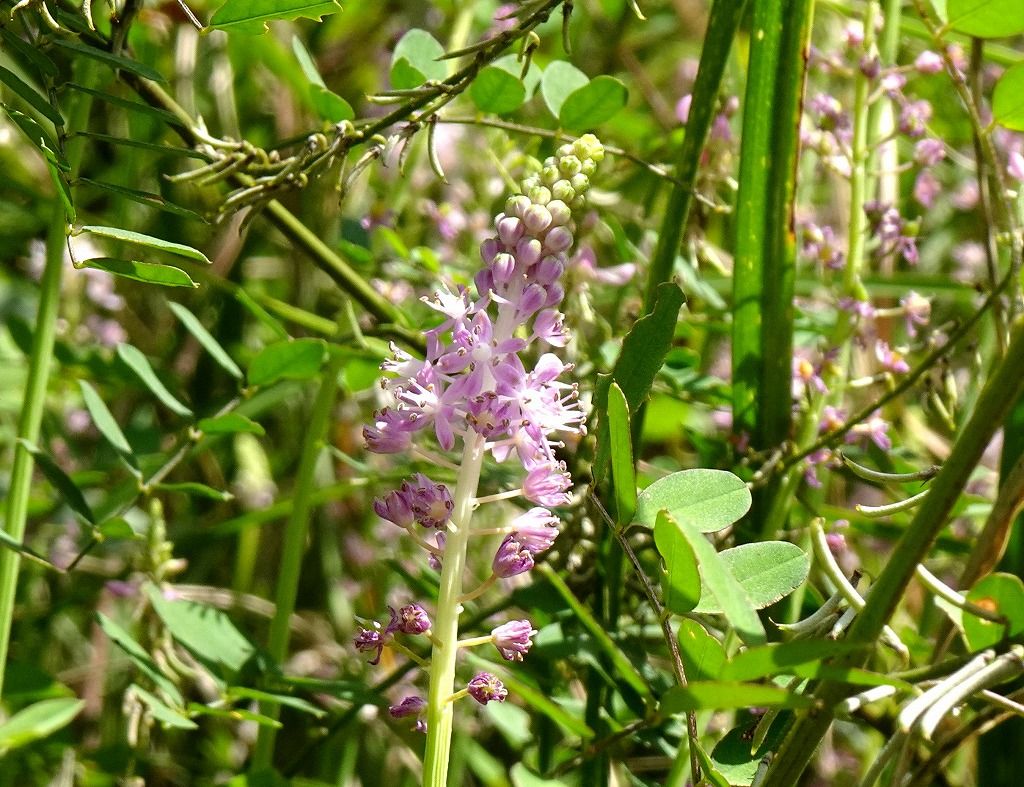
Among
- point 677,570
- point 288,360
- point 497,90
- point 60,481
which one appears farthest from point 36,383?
point 677,570


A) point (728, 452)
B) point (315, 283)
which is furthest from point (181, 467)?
point (728, 452)

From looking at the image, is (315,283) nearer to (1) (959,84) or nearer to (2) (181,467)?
(2) (181,467)

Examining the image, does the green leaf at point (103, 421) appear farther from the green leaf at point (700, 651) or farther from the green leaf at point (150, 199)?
the green leaf at point (700, 651)

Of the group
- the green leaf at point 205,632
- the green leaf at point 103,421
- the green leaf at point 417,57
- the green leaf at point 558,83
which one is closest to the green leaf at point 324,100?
the green leaf at point 417,57

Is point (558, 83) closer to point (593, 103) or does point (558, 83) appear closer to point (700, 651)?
point (593, 103)

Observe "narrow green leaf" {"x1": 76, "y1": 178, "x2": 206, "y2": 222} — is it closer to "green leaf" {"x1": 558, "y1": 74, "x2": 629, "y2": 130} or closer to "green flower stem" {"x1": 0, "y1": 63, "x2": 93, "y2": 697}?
"green flower stem" {"x1": 0, "y1": 63, "x2": 93, "y2": 697}

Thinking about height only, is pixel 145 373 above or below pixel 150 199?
below
